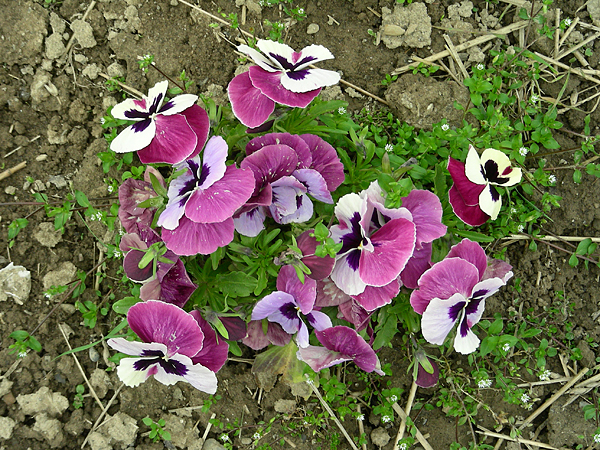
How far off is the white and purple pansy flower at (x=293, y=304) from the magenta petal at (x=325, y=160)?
42cm

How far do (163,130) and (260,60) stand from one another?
448 mm

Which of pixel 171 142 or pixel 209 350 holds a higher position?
pixel 171 142

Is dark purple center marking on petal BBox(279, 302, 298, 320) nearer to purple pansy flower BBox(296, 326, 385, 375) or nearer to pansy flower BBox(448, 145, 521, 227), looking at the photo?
purple pansy flower BBox(296, 326, 385, 375)

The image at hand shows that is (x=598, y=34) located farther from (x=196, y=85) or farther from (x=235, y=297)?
(x=235, y=297)

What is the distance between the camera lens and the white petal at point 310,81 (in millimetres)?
1832

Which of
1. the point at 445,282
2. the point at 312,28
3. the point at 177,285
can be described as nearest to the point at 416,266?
the point at 445,282

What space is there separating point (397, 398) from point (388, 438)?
325 mm

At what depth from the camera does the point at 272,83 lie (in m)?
1.88

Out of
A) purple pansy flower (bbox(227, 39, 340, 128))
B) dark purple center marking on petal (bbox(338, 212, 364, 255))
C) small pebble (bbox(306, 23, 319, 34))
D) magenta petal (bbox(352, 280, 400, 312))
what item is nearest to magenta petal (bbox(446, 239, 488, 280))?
magenta petal (bbox(352, 280, 400, 312))

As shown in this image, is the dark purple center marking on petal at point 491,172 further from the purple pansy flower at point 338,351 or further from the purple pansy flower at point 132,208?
the purple pansy flower at point 132,208

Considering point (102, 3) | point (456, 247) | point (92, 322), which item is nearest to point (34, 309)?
point (92, 322)

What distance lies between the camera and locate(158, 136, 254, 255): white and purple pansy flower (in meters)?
1.70

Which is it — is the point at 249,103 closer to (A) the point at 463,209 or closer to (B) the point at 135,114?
(B) the point at 135,114

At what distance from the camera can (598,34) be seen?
2.96 metres
